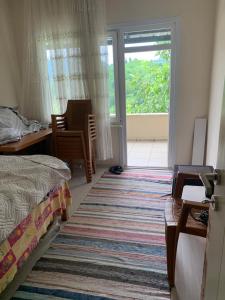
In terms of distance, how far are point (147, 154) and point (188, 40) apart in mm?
2003

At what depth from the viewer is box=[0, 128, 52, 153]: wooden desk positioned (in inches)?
93.0

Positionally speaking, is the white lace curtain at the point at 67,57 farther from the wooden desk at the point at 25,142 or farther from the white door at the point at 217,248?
the white door at the point at 217,248

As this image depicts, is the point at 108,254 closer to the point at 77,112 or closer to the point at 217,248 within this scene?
the point at 217,248

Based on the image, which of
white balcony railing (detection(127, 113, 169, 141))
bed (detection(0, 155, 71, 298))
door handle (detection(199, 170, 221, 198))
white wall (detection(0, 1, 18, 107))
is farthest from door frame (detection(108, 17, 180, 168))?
door handle (detection(199, 170, 221, 198))

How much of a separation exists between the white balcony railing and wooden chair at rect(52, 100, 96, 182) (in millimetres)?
2052

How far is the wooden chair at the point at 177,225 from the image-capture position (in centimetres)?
121

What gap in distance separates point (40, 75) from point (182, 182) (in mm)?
2631

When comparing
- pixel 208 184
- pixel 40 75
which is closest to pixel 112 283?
pixel 208 184

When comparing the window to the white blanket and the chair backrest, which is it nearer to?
the chair backrest

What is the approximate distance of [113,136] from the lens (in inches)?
136

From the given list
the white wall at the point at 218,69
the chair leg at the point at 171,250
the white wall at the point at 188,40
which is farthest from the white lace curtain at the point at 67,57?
the chair leg at the point at 171,250

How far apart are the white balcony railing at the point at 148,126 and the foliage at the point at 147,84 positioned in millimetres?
141

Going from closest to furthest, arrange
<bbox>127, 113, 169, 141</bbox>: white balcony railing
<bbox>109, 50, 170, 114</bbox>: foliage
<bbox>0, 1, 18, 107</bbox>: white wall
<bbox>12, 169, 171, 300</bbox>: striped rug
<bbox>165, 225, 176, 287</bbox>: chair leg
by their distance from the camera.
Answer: <bbox>165, 225, 176, 287</bbox>: chair leg → <bbox>12, 169, 171, 300</bbox>: striped rug → <bbox>0, 1, 18, 107</bbox>: white wall → <bbox>109, 50, 170, 114</bbox>: foliage → <bbox>127, 113, 169, 141</bbox>: white balcony railing

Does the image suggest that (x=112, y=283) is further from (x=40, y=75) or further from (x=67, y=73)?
(x=40, y=75)
